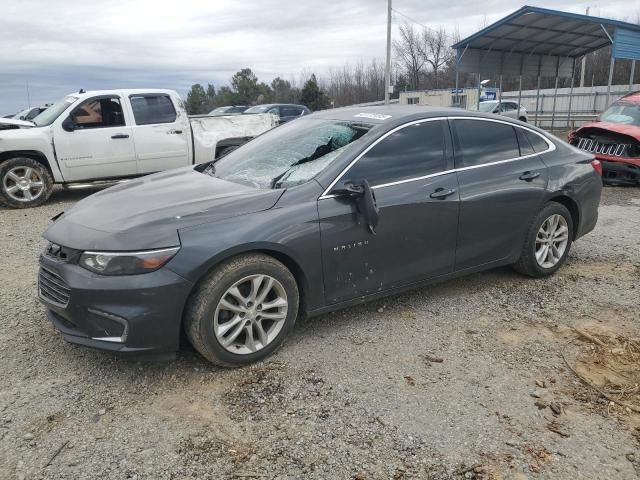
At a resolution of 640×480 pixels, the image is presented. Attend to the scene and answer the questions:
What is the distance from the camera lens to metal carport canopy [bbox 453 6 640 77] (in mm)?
13867

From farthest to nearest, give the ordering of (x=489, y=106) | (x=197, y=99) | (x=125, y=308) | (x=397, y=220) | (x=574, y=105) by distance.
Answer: (x=197, y=99) < (x=574, y=105) < (x=489, y=106) < (x=397, y=220) < (x=125, y=308)

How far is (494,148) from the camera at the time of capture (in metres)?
4.41

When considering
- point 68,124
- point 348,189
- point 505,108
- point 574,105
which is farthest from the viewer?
point 574,105

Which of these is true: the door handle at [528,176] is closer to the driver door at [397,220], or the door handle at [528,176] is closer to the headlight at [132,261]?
the driver door at [397,220]

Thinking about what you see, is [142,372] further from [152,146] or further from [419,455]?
[152,146]

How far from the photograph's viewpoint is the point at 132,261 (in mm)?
2969

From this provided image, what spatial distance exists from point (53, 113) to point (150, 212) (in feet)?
22.1

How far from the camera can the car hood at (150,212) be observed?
3043 millimetres

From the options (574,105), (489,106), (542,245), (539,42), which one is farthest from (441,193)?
(574,105)

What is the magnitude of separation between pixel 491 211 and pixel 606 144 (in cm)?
695

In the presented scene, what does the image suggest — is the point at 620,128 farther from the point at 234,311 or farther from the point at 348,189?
the point at 234,311

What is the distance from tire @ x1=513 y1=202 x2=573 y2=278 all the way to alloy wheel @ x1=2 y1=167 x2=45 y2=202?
7.62 meters

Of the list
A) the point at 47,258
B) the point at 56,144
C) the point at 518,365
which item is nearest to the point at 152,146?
the point at 56,144

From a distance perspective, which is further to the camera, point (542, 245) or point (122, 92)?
point (122, 92)
